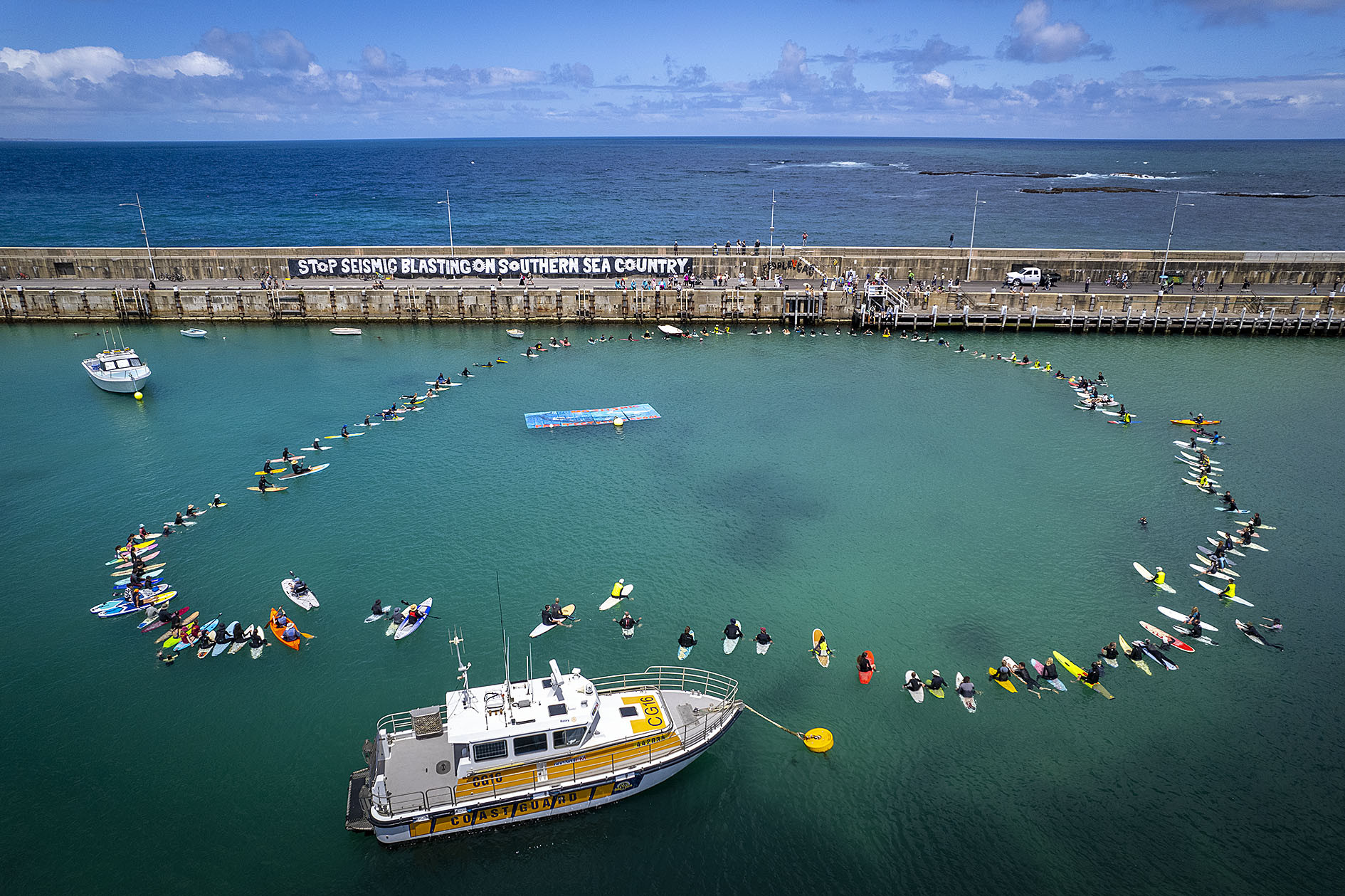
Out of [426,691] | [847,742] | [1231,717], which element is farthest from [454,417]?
[1231,717]

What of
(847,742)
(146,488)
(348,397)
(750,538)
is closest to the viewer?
(847,742)

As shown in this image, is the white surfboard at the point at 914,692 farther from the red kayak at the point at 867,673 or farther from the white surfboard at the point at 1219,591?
the white surfboard at the point at 1219,591

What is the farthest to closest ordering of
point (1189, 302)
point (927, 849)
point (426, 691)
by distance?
point (1189, 302) < point (426, 691) < point (927, 849)

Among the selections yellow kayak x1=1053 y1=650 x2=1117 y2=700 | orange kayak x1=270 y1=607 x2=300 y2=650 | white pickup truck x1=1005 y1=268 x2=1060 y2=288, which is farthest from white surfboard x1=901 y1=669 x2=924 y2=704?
white pickup truck x1=1005 y1=268 x2=1060 y2=288

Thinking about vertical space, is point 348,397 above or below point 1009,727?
above

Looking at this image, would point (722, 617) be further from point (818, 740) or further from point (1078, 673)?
point (1078, 673)

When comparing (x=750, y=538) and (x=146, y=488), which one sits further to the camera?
(x=146, y=488)

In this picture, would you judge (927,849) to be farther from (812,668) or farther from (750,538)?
(750,538)
